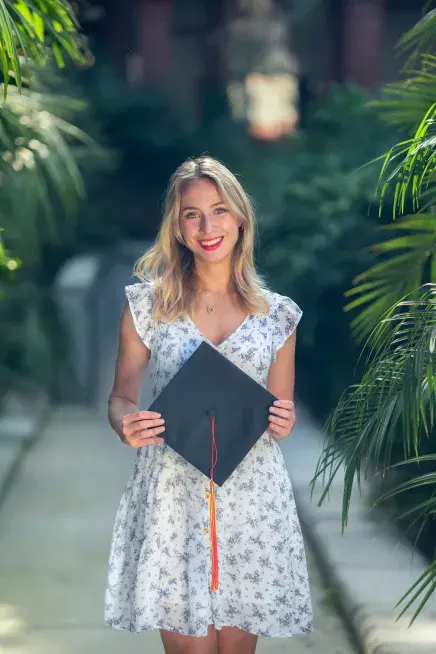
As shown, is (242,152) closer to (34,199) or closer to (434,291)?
(34,199)

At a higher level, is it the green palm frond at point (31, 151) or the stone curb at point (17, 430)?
the green palm frond at point (31, 151)

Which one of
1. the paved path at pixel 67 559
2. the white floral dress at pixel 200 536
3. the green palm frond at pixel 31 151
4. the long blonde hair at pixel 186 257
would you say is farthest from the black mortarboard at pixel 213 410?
the green palm frond at pixel 31 151

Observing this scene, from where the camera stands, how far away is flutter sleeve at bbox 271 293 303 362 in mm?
3439

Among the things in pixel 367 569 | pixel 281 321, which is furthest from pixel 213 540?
pixel 367 569

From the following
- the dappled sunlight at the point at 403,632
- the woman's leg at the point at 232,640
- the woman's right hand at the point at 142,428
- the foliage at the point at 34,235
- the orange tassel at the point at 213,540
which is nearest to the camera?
the woman's right hand at the point at 142,428

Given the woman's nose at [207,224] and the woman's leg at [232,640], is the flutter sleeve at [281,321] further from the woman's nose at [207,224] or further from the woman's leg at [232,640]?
the woman's leg at [232,640]

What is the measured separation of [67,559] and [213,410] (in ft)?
9.40

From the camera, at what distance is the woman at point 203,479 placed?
3.30 metres

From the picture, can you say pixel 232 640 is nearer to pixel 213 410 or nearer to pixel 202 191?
pixel 213 410

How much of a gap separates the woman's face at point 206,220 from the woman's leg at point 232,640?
1.01m

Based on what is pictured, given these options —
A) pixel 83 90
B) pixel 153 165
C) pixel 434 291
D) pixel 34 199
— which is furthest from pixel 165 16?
pixel 434 291

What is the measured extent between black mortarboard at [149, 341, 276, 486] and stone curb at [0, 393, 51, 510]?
12.7 feet

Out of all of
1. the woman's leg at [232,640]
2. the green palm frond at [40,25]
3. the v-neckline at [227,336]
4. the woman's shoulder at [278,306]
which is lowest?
the woman's leg at [232,640]

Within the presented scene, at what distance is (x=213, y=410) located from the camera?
3.21 metres
